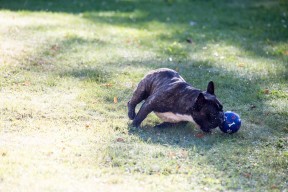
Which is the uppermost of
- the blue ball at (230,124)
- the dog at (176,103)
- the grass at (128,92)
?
the dog at (176,103)

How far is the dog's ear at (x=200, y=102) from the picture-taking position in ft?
19.2

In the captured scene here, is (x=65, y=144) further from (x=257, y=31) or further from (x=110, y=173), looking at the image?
(x=257, y=31)

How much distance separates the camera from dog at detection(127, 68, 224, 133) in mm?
5930

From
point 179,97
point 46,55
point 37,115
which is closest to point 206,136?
point 179,97

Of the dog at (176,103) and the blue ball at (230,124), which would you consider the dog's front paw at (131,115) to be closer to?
the dog at (176,103)

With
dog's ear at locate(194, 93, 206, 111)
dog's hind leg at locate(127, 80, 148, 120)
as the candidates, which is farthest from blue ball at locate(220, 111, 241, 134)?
dog's hind leg at locate(127, 80, 148, 120)

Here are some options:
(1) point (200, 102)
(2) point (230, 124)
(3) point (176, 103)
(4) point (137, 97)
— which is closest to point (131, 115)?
(4) point (137, 97)

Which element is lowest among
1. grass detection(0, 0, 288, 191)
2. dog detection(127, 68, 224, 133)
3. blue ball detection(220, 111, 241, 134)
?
grass detection(0, 0, 288, 191)

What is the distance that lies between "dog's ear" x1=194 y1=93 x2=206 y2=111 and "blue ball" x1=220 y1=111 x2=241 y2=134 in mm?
396

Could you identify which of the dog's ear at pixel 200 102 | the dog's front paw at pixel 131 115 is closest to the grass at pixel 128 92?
the dog's front paw at pixel 131 115

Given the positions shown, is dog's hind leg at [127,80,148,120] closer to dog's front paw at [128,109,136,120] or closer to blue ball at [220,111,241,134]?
dog's front paw at [128,109,136,120]

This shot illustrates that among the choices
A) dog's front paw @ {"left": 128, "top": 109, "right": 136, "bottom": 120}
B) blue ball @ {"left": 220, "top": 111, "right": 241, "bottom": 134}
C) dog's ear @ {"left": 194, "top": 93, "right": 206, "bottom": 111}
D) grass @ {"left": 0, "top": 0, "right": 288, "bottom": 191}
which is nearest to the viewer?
grass @ {"left": 0, "top": 0, "right": 288, "bottom": 191}

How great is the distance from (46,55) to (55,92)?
1781mm

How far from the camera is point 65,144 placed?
5742 mm
